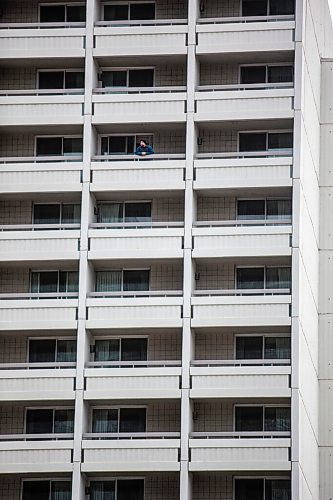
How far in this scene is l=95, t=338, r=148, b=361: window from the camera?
229ft

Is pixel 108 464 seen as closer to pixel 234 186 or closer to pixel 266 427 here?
pixel 266 427

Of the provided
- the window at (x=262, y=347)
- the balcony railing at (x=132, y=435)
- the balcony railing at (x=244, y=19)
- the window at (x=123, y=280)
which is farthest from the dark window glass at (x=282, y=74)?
the balcony railing at (x=132, y=435)

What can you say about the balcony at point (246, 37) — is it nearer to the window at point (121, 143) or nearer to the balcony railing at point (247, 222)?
the window at point (121, 143)

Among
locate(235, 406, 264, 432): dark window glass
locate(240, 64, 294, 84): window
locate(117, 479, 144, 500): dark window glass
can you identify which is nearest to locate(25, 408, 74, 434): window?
locate(117, 479, 144, 500): dark window glass

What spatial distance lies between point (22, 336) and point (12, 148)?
27.7 feet

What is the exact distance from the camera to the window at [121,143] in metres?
72.0

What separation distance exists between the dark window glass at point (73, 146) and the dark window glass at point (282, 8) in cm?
1010

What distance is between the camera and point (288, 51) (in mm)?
70812

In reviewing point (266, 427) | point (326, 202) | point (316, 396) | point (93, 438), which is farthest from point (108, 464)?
point (326, 202)

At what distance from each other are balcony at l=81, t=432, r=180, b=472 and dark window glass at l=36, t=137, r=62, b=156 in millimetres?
12980

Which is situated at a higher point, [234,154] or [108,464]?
[234,154]

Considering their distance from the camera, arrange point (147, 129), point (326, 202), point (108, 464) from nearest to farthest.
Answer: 1. point (108, 464)
2. point (147, 129)
3. point (326, 202)

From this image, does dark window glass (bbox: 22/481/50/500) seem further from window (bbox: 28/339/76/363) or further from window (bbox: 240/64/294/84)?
window (bbox: 240/64/294/84)

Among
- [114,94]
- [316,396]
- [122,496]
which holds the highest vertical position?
[114,94]
